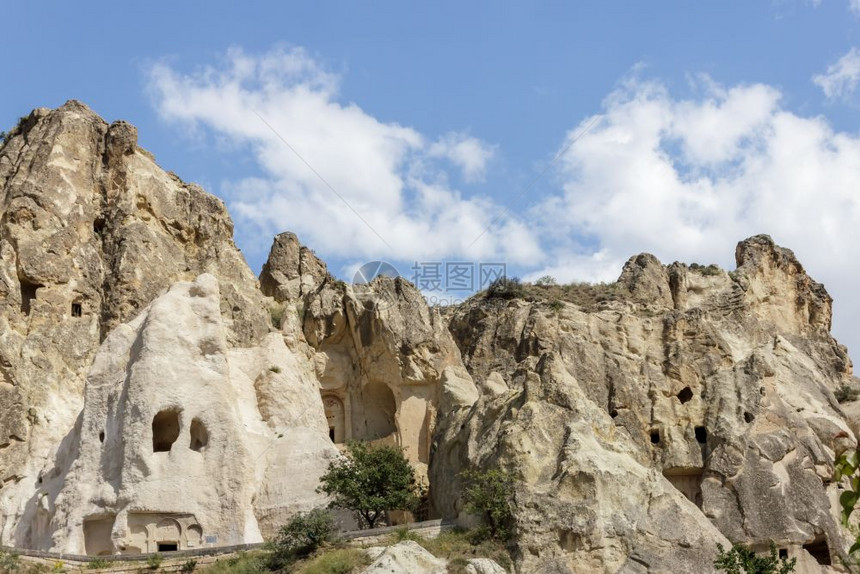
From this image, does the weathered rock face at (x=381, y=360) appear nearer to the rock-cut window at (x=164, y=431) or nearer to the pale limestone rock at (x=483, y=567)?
the rock-cut window at (x=164, y=431)

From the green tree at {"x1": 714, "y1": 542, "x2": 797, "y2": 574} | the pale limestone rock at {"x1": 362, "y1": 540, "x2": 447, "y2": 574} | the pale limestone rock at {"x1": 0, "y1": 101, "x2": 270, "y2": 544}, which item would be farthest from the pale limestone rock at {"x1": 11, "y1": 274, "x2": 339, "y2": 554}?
the green tree at {"x1": 714, "y1": 542, "x2": 797, "y2": 574}

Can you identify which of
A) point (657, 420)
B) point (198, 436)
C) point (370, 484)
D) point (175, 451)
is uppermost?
point (657, 420)

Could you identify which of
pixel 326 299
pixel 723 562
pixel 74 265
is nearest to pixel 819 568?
pixel 723 562

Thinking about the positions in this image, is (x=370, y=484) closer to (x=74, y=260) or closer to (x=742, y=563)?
(x=742, y=563)

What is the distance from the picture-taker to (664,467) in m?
41.1

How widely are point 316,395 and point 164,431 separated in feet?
23.1

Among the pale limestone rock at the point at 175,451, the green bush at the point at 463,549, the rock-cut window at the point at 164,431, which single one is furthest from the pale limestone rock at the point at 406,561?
the rock-cut window at the point at 164,431

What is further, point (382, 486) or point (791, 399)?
point (791, 399)

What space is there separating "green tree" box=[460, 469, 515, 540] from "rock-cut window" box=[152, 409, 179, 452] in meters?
10.5

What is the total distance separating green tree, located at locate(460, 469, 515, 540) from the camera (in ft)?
99.3

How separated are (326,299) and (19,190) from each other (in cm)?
1301

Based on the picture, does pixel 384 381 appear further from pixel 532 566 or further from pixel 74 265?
pixel 532 566

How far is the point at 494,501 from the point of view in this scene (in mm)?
30406

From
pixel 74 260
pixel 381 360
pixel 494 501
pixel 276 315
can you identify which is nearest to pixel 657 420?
pixel 381 360
